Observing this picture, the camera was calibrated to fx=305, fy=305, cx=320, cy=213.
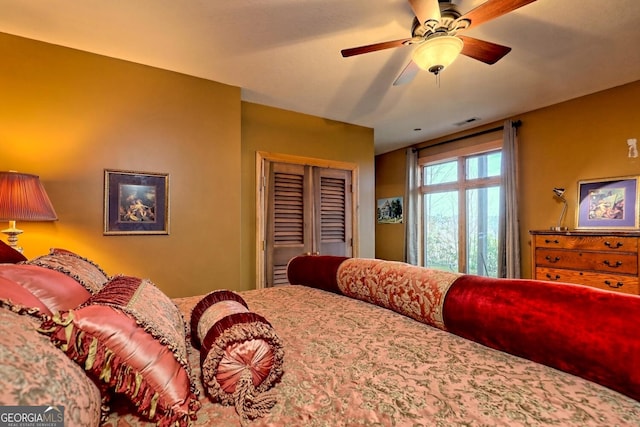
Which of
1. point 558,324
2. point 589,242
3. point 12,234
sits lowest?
point 558,324

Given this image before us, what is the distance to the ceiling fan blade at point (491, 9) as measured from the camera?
5.27 feet

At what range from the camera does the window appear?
439 centimetres

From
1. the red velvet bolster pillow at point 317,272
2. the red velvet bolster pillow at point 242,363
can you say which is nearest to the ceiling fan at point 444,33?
the red velvet bolster pillow at point 317,272

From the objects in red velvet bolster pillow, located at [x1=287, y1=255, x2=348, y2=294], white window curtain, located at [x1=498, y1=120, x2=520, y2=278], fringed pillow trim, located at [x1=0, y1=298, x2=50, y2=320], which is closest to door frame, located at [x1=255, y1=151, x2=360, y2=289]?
red velvet bolster pillow, located at [x1=287, y1=255, x2=348, y2=294]

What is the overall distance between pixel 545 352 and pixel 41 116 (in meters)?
3.44

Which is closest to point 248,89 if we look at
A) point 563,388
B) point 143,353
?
point 143,353

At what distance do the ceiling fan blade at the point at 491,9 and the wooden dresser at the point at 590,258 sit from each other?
2.40 meters

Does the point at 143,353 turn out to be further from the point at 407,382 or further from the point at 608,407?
the point at 608,407

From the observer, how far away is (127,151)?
268cm

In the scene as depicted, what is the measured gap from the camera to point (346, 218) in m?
4.38

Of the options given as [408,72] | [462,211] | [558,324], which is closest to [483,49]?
[408,72]

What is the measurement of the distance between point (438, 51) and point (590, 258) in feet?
8.55

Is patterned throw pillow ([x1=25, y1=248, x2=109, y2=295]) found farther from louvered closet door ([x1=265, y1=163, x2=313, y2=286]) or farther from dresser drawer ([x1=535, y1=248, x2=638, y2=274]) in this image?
dresser drawer ([x1=535, y1=248, x2=638, y2=274])

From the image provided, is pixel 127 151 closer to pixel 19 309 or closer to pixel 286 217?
pixel 286 217
